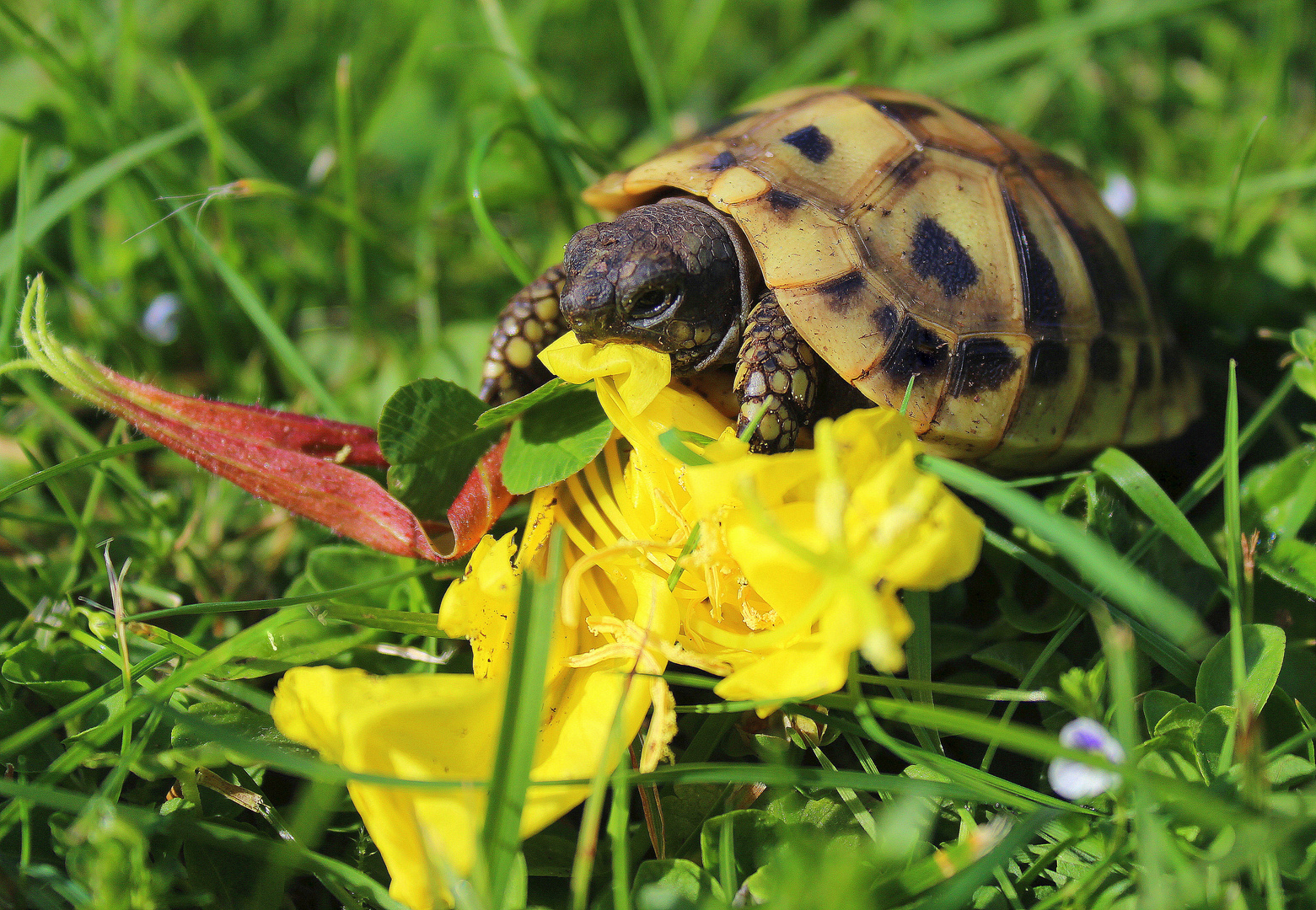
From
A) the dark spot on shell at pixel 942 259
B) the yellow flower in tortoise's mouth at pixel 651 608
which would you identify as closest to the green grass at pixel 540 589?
the yellow flower in tortoise's mouth at pixel 651 608

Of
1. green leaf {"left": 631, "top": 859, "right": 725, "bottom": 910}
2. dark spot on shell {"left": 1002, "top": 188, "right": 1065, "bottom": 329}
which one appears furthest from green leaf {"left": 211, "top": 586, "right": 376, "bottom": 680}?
dark spot on shell {"left": 1002, "top": 188, "right": 1065, "bottom": 329}

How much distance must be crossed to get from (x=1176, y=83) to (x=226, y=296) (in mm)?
3980

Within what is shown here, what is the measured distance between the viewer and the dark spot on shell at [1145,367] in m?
2.23

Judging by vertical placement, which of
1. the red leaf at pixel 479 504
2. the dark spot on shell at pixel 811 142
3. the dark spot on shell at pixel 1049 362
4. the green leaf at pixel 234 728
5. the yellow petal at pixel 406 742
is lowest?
the green leaf at pixel 234 728

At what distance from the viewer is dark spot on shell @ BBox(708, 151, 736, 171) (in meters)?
2.01

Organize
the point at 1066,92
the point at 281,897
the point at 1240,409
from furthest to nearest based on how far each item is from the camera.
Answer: the point at 1066,92 → the point at 1240,409 → the point at 281,897

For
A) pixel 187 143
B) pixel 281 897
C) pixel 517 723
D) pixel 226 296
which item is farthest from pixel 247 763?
pixel 187 143

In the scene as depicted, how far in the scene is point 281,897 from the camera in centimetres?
158

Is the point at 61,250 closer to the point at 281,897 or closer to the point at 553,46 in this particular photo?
Result: the point at 553,46

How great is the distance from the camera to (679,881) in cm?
151

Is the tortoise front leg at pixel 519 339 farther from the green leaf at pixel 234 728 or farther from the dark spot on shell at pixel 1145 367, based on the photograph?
the dark spot on shell at pixel 1145 367

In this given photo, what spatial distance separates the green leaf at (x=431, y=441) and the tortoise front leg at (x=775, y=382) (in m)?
0.63

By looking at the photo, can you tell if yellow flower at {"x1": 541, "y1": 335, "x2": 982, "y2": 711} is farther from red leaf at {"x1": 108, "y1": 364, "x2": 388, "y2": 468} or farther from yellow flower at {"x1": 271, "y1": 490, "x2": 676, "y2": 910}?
red leaf at {"x1": 108, "y1": 364, "x2": 388, "y2": 468}

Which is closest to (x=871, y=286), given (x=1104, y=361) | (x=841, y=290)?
(x=841, y=290)
